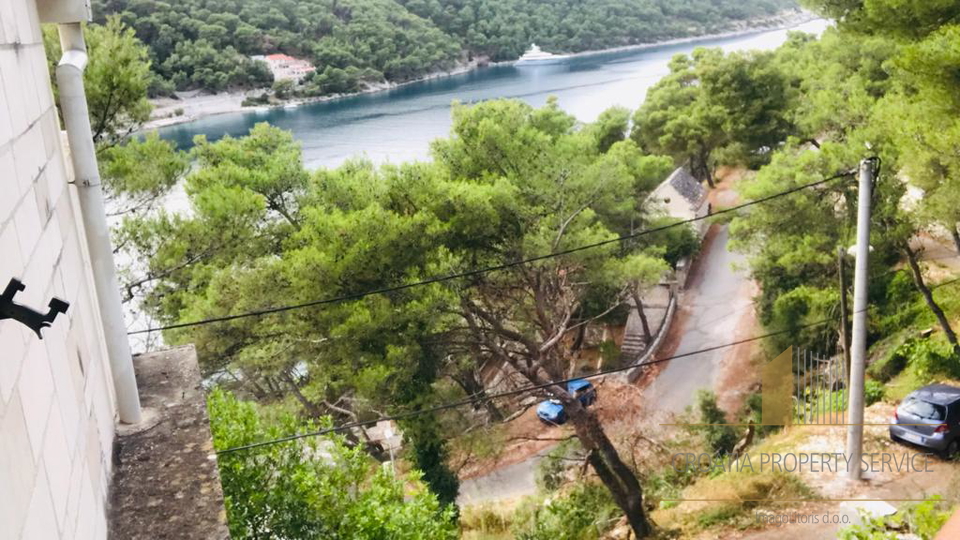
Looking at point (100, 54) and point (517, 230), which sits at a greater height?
point (100, 54)

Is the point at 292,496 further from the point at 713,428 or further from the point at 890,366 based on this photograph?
the point at 890,366

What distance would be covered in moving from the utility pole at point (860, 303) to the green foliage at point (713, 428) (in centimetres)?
363

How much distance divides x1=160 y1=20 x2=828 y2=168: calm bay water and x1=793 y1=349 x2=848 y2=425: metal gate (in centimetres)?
1123

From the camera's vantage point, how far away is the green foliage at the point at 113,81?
820 cm

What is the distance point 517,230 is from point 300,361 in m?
3.33

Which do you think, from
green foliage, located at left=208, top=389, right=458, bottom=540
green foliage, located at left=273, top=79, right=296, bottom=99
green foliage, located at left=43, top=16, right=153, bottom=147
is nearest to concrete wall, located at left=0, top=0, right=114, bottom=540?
green foliage, located at left=208, top=389, right=458, bottom=540

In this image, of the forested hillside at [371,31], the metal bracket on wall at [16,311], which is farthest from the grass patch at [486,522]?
the forested hillside at [371,31]

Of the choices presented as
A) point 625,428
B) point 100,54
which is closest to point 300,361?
point 100,54

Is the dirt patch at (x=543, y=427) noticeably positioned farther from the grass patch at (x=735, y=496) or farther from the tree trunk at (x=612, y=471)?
the grass patch at (x=735, y=496)

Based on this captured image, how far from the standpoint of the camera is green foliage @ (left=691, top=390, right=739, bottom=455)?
36.4ft

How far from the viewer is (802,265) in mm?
12602

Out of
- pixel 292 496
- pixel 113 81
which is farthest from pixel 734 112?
pixel 292 496

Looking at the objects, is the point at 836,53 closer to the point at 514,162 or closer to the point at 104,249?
the point at 514,162

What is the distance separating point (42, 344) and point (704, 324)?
16.0 meters
